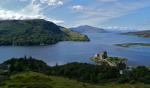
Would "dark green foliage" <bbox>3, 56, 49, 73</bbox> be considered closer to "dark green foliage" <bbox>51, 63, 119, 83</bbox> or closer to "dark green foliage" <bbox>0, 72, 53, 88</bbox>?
"dark green foliage" <bbox>51, 63, 119, 83</bbox>

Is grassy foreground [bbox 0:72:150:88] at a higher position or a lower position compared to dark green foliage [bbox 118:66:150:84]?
higher

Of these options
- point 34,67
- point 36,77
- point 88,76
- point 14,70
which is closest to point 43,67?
point 34,67

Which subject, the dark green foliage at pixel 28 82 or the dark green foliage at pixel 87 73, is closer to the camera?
the dark green foliage at pixel 28 82

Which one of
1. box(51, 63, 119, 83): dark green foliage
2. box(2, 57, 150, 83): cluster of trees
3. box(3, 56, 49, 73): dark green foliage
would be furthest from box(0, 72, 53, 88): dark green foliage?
box(3, 56, 49, 73): dark green foliage

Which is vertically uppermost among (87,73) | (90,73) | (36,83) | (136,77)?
(36,83)

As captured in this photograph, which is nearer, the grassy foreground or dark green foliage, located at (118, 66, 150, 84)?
the grassy foreground

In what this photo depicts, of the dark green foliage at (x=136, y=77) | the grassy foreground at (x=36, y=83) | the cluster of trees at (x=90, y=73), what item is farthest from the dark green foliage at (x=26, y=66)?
the dark green foliage at (x=136, y=77)

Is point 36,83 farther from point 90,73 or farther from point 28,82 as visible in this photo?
point 90,73

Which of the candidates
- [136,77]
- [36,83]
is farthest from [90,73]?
[36,83]

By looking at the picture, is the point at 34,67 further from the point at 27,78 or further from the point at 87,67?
the point at 27,78

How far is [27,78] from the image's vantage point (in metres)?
102

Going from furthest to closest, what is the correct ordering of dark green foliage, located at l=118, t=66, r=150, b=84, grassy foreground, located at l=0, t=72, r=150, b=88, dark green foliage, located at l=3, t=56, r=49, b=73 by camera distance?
dark green foliage, located at l=3, t=56, r=49, b=73 → dark green foliage, located at l=118, t=66, r=150, b=84 → grassy foreground, located at l=0, t=72, r=150, b=88

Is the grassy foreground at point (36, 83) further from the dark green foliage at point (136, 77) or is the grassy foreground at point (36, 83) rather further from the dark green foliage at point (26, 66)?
the dark green foliage at point (26, 66)

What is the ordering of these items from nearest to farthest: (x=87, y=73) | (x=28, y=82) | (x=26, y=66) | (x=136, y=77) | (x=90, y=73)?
(x=28, y=82), (x=136, y=77), (x=87, y=73), (x=90, y=73), (x=26, y=66)
